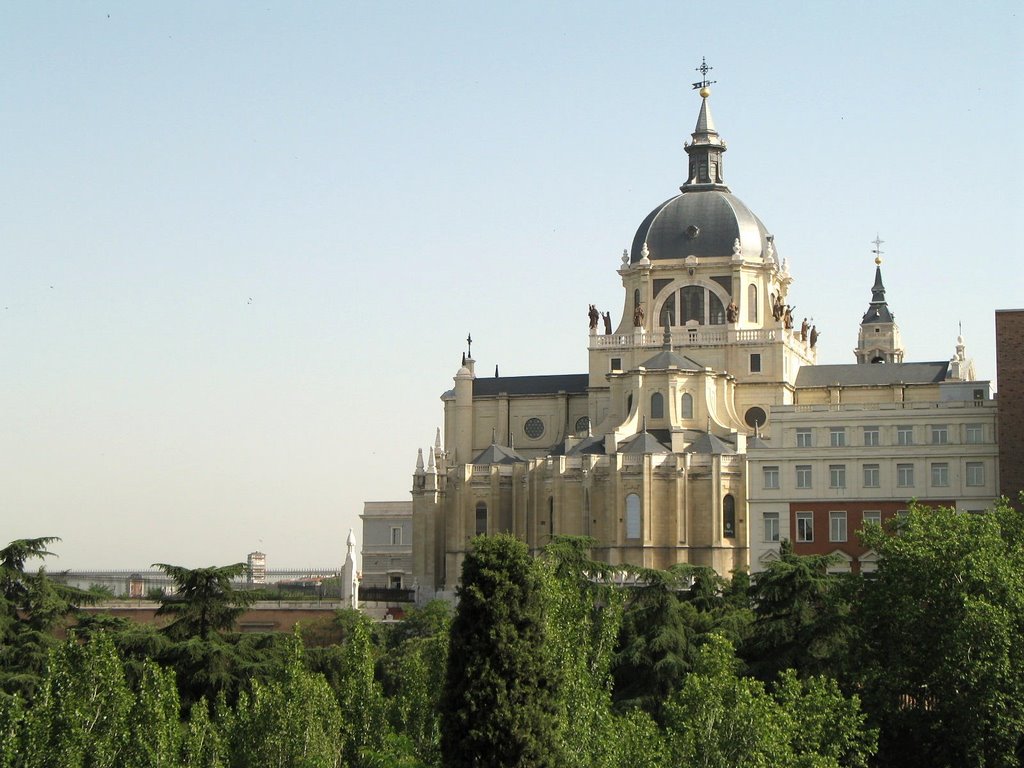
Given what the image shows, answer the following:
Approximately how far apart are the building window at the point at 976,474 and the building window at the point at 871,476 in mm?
4214

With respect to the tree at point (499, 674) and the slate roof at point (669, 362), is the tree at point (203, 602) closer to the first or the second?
the tree at point (499, 674)

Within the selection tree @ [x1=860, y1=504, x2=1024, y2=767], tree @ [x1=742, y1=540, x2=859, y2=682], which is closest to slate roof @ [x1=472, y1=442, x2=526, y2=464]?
tree @ [x1=742, y1=540, x2=859, y2=682]

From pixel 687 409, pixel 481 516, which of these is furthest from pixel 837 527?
pixel 481 516

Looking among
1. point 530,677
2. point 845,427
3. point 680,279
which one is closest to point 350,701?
point 530,677

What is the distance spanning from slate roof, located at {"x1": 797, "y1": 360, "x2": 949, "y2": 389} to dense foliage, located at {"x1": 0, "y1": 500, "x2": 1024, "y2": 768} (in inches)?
2079

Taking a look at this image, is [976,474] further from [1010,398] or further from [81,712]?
[81,712]

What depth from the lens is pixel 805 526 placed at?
93.6 meters

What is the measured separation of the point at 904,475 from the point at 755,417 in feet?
92.8

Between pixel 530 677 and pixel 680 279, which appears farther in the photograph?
pixel 680 279

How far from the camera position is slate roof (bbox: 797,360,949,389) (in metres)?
119

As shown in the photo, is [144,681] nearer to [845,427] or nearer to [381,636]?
[381,636]

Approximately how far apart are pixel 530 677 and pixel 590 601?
9113 mm

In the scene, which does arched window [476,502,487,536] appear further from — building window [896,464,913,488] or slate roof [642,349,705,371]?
building window [896,464,913,488]

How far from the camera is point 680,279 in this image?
4929 inches
